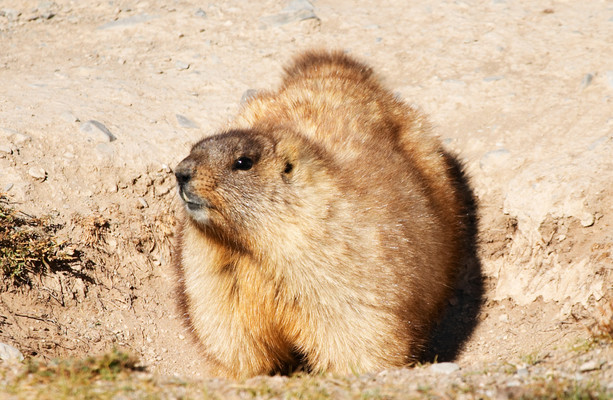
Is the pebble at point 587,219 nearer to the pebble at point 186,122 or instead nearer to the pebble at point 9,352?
the pebble at point 186,122

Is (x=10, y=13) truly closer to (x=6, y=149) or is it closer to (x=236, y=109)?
(x=6, y=149)

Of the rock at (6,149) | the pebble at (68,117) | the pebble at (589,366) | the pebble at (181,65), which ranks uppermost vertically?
the pebble at (589,366)

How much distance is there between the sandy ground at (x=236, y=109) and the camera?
651cm

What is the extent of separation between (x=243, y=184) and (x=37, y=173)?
3.10 meters

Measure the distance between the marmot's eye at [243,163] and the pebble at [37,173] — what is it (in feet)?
9.81

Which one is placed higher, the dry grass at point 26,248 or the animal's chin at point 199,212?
the animal's chin at point 199,212

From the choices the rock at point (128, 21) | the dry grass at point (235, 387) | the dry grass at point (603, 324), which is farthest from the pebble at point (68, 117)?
the dry grass at point (603, 324)

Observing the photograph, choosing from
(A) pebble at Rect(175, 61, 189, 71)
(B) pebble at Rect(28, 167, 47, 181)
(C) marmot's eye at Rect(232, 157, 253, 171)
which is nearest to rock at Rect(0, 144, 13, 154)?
(B) pebble at Rect(28, 167, 47, 181)

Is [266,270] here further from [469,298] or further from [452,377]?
[469,298]

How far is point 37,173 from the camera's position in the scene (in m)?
7.04

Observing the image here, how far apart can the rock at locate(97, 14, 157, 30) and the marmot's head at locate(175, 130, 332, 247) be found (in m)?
5.57

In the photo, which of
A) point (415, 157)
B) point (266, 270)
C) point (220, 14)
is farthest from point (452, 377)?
point (220, 14)

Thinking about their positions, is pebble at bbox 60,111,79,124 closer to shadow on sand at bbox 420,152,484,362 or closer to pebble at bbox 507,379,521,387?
shadow on sand at bbox 420,152,484,362

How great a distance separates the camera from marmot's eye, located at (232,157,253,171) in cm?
506
